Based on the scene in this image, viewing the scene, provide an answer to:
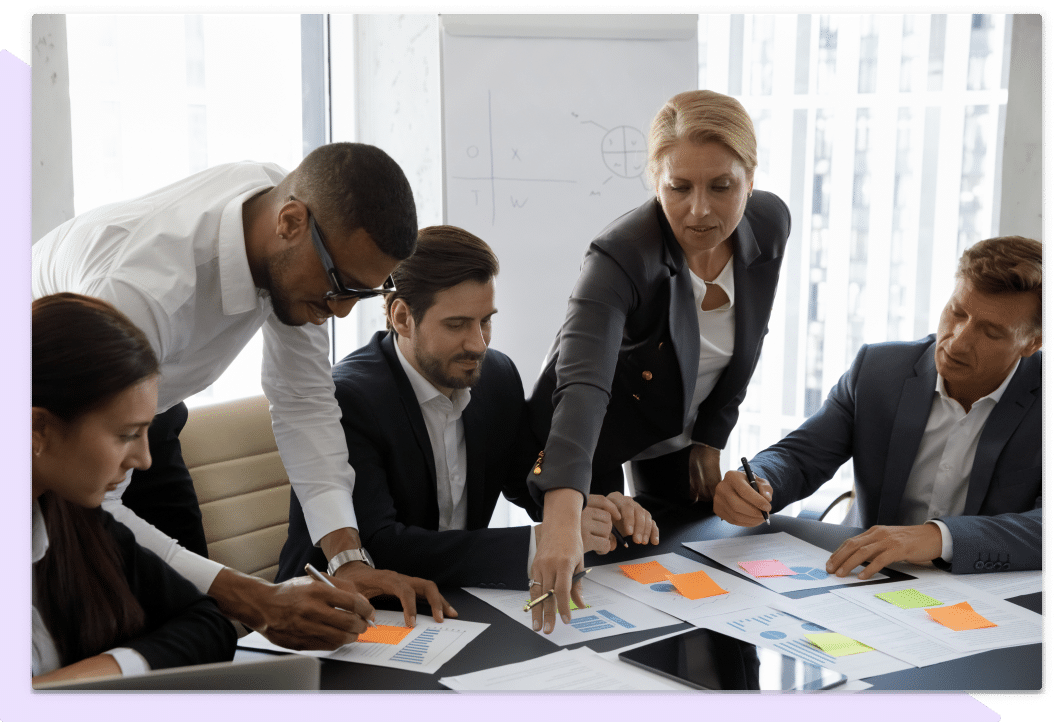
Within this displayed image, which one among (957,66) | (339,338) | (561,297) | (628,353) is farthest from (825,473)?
(339,338)

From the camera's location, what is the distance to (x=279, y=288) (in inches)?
52.0

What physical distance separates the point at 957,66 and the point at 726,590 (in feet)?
3.13

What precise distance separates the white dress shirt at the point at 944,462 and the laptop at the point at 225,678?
107 cm

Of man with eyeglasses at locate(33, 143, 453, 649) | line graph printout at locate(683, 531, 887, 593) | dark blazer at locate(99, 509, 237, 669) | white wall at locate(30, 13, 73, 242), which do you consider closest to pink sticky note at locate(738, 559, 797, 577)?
line graph printout at locate(683, 531, 887, 593)

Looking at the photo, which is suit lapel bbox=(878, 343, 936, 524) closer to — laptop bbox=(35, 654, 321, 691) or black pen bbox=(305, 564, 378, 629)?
black pen bbox=(305, 564, 378, 629)

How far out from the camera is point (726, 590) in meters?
1.42

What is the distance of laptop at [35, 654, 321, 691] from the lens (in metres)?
1.26

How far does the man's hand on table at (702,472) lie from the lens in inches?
64.2

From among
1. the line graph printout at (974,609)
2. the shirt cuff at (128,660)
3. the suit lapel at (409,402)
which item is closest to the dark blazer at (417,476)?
the suit lapel at (409,402)

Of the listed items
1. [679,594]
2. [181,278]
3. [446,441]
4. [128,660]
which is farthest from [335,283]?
[679,594]

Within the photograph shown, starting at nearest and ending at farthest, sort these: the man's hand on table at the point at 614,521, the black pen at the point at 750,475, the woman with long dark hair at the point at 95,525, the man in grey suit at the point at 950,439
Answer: the woman with long dark hair at the point at 95,525 < the man in grey suit at the point at 950,439 < the man's hand on table at the point at 614,521 < the black pen at the point at 750,475

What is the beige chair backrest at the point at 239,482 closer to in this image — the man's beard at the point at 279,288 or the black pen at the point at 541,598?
the man's beard at the point at 279,288

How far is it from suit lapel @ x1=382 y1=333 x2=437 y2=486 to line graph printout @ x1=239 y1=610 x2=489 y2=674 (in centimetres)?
29

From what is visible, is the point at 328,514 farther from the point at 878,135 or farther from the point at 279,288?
the point at 878,135
